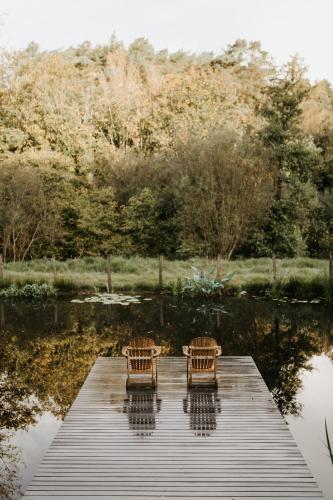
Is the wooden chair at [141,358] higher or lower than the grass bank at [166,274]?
lower

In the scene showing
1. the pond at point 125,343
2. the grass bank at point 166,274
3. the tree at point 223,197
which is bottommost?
the pond at point 125,343

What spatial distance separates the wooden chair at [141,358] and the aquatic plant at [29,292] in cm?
1031

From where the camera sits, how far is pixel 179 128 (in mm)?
31234

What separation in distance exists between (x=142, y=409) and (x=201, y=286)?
1060 centimetres

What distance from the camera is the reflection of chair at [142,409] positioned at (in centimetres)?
696

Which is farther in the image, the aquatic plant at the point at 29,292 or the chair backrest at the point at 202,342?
the aquatic plant at the point at 29,292

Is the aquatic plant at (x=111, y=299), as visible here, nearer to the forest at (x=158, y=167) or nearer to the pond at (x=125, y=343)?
the pond at (x=125, y=343)

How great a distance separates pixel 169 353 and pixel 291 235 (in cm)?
1444

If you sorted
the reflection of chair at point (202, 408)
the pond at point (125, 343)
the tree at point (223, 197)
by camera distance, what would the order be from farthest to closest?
the tree at point (223, 197), the pond at point (125, 343), the reflection of chair at point (202, 408)

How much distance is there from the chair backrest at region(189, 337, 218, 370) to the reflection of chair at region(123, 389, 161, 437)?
83 cm

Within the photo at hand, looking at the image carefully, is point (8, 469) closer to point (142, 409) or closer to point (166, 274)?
point (142, 409)

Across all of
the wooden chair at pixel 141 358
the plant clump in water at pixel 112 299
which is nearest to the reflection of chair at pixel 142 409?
the wooden chair at pixel 141 358

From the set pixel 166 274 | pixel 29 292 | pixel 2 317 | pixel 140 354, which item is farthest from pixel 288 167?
pixel 140 354

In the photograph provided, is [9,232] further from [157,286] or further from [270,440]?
[270,440]
